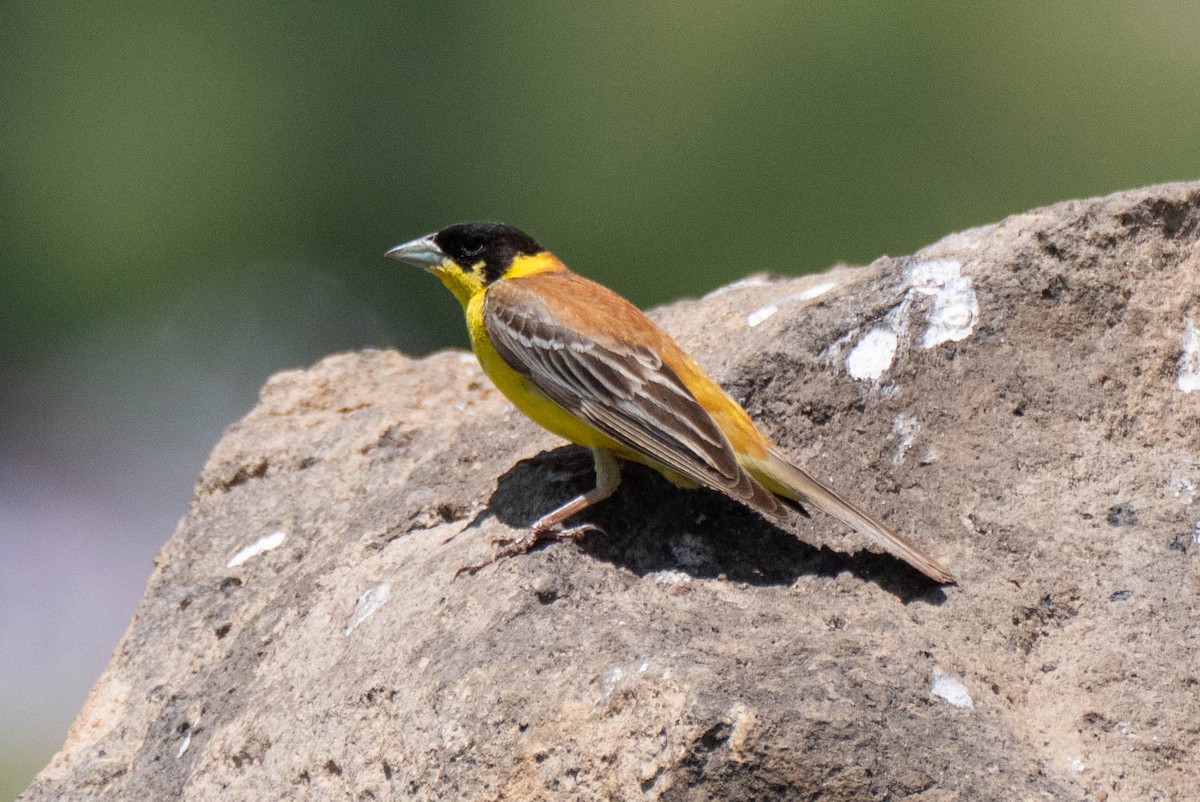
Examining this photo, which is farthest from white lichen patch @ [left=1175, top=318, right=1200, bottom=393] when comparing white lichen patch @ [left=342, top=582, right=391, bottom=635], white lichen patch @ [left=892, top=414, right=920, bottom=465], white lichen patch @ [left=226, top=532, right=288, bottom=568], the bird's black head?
white lichen patch @ [left=226, top=532, right=288, bottom=568]

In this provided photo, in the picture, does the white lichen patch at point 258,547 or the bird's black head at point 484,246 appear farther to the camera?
the bird's black head at point 484,246

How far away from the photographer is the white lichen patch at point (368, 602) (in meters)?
4.86

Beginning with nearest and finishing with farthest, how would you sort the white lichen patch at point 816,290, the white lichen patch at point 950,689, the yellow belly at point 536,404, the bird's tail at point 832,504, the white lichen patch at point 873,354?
the white lichen patch at point 950,689 < the bird's tail at point 832,504 < the yellow belly at point 536,404 < the white lichen patch at point 873,354 < the white lichen patch at point 816,290

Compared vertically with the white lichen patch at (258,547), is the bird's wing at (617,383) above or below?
above

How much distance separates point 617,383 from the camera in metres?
5.04

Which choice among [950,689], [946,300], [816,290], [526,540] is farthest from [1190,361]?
[526,540]

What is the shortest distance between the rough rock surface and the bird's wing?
28 centimetres

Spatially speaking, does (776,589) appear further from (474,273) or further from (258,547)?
(258,547)

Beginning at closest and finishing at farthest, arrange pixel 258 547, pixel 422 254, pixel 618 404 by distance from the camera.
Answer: pixel 618 404, pixel 258 547, pixel 422 254

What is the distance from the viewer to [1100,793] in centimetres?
394

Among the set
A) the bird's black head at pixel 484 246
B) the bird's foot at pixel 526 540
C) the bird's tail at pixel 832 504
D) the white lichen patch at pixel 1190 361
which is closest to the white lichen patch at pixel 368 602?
the bird's foot at pixel 526 540

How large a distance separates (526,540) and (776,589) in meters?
0.81

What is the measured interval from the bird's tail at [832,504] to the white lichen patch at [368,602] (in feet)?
4.22

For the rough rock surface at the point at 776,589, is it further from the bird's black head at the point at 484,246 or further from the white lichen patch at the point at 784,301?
the bird's black head at the point at 484,246
